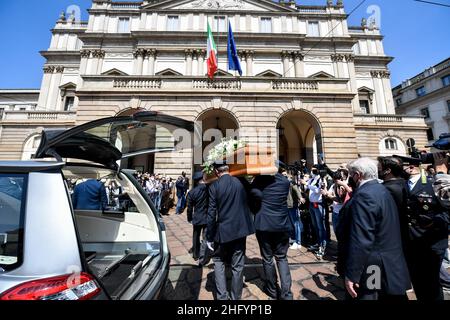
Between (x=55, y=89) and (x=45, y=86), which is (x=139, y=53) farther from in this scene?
(x=45, y=86)

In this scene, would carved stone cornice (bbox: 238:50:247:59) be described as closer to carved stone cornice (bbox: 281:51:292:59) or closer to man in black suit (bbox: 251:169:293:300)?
carved stone cornice (bbox: 281:51:292:59)

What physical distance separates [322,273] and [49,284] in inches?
151

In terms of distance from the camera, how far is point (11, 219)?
1.51m

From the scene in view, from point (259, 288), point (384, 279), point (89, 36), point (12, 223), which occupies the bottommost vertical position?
point (259, 288)

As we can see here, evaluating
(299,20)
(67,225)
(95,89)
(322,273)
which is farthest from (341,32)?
(67,225)

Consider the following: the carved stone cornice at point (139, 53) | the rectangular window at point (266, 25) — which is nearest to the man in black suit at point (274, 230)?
the carved stone cornice at point (139, 53)

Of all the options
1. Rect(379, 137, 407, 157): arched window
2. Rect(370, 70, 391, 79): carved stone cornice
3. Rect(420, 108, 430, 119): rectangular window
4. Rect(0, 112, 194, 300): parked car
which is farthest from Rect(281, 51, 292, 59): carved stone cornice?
Rect(420, 108, 430, 119): rectangular window

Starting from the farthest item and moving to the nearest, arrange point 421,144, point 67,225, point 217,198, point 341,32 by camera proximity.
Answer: point 341,32 < point 421,144 < point 217,198 < point 67,225

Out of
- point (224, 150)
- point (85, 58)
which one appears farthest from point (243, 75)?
point (224, 150)

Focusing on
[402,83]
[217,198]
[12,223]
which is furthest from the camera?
[402,83]

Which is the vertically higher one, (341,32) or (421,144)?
(341,32)

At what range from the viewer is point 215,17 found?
21.4 meters

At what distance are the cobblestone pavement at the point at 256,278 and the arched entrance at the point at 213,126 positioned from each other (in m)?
7.38

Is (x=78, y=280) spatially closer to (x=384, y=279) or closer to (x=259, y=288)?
(x=384, y=279)
